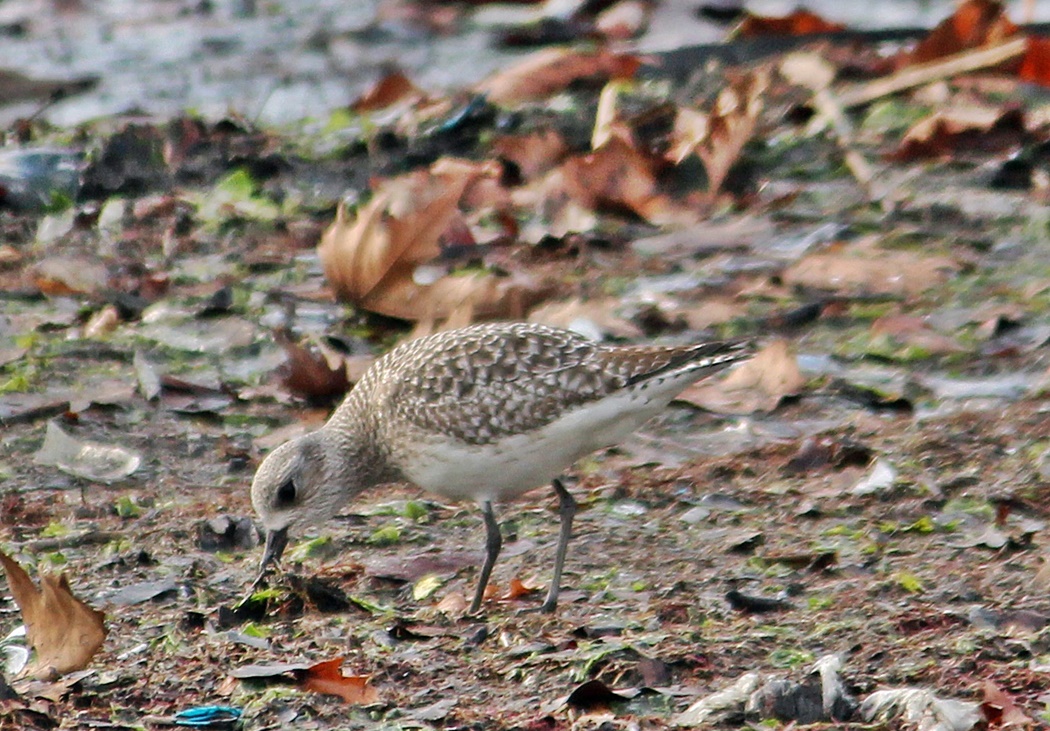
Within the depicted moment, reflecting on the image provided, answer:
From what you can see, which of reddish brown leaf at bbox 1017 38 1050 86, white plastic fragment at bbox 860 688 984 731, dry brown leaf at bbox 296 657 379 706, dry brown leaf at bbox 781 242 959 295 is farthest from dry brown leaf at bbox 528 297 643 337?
reddish brown leaf at bbox 1017 38 1050 86

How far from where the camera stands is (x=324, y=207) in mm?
9219

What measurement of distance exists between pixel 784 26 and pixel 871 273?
11.9 feet

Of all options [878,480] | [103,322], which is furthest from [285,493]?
[103,322]

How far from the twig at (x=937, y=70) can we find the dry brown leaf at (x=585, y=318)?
9.43ft

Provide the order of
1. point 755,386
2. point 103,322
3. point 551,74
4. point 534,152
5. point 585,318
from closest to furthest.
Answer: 1. point 755,386
2. point 585,318
3. point 103,322
4. point 534,152
5. point 551,74

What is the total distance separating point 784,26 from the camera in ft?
36.0

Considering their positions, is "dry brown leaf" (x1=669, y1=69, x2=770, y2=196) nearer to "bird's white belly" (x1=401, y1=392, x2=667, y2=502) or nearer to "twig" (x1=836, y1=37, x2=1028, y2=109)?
"twig" (x1=836, y1=37, x2=1028, y2=109)

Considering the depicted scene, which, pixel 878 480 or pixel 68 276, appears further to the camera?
pixel 68 276

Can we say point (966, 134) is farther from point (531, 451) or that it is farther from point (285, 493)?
point (285, 493)

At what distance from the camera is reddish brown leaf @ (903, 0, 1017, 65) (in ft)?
31.7

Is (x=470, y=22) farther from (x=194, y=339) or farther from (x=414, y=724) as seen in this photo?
(x=414, y=724)

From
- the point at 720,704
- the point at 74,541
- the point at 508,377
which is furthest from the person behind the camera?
the point at 74,541

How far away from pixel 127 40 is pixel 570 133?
4831 millimetres

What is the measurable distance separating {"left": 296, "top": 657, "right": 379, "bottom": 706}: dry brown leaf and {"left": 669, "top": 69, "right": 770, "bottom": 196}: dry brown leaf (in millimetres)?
4834
